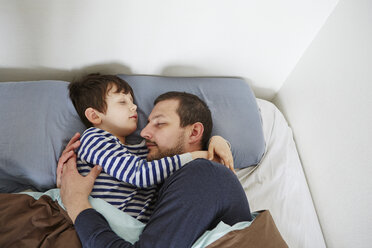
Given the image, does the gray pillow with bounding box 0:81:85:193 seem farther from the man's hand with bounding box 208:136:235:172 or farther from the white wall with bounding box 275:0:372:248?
the white wall with bounding box 275:0:372:248

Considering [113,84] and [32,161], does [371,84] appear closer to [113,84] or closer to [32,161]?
[113,84]

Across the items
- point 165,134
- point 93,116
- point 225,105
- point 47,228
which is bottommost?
point 47,228

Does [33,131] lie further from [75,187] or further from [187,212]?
[187,212]

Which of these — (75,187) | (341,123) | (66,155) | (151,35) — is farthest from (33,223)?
(341,123)

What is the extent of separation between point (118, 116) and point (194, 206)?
602 millimetres

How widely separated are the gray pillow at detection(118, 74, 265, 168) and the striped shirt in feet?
0.91

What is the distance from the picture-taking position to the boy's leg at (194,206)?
2.43ft

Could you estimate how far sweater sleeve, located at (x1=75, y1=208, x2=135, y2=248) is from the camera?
30.3 inches

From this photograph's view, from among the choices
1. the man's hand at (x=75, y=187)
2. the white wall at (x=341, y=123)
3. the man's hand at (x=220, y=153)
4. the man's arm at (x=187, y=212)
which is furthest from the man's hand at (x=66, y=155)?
the white wall at (x=341, y=123)

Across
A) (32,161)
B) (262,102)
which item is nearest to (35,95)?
(32,161)

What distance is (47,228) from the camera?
0.91 m

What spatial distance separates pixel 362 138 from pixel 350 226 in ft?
1.18

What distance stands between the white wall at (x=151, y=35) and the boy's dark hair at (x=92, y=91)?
0.58ft

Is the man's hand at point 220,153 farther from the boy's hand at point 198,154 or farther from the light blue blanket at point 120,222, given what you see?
the light blue blanket at point 120,222
